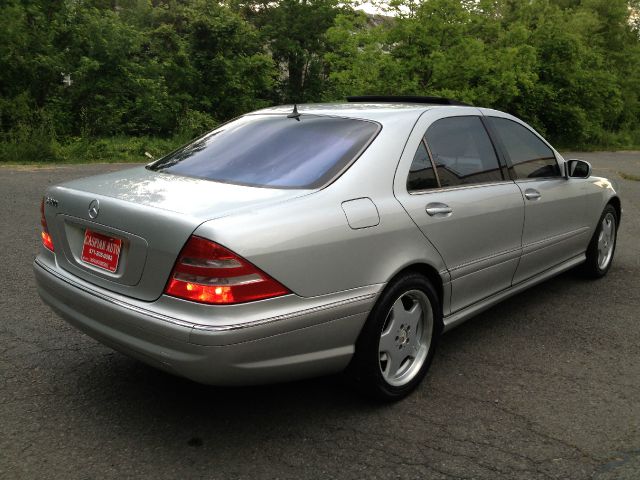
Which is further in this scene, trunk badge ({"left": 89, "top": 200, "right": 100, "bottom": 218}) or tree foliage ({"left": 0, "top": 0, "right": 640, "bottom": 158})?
tree foliage ({"left": 0, "top": 0, "right": 640, "bottom": 158})

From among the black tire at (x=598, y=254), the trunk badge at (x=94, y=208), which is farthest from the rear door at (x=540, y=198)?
the trunk badge at (x=94, y=208)

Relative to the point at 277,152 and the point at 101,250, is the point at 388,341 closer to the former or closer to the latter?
the point at 277,152

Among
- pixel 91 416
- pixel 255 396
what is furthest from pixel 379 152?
pixel 91 416

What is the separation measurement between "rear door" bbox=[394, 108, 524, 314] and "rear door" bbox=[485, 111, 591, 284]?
155 mm

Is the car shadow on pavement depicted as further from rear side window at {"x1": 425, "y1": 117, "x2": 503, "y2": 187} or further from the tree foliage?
the tree foliage

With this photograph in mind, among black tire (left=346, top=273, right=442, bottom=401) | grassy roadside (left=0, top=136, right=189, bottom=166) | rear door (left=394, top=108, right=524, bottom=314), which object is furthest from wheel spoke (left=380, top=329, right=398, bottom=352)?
grassy roadside (left=0, top=136, right=189, bottom=166)

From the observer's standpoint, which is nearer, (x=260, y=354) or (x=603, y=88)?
(x=260, y=354)

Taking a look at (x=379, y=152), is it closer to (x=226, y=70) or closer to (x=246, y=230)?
(x=246, y=230)

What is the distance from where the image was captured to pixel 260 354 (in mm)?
2576

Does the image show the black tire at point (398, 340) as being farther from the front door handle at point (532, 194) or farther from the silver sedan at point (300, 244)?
the front door handle at point (532, 194)

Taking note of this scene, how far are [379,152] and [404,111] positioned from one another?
0.52 metres

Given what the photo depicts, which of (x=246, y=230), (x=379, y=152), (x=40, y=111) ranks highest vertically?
(x=379, y=152)

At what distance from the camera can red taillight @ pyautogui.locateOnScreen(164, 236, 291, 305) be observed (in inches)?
99.2

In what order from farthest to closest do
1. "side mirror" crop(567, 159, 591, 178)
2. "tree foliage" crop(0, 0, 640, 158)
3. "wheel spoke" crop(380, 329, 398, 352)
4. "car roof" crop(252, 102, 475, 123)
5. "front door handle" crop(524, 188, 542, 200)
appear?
"tree foliage" crop(0, 0, 640, 158)
"side mirror" crop(567, 159, 591, 178)
"front door handle" crop(524, 188, 542, 200)
"car roof" crop(252, 102, 475, 123)
"wheel spoke" crop(380, 329, 398, 352)
